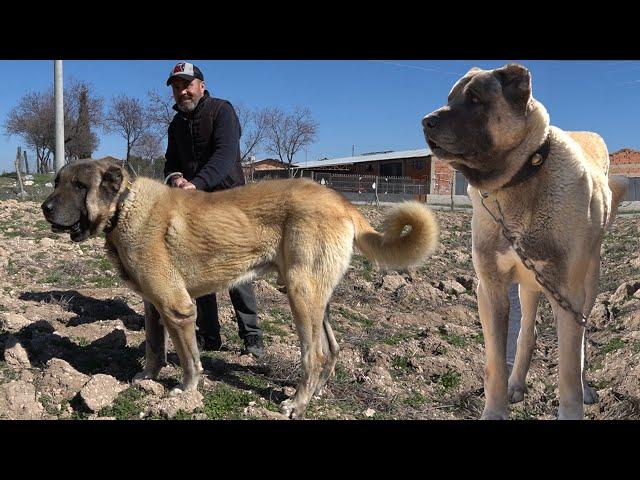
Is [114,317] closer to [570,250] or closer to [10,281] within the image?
[10,281]

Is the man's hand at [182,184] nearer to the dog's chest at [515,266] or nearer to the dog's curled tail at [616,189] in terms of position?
the dog's chest at [515,266]

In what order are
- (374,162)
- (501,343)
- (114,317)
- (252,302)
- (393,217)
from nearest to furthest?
(501,343) < (393,217) < (252,302) < (114,317) < (374,162)

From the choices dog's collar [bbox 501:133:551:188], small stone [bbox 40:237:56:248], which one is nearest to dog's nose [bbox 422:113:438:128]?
dog's collar [bbox 501:133:551:188]

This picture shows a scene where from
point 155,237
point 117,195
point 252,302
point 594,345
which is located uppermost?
point 117,195

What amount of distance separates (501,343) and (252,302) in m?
3.06

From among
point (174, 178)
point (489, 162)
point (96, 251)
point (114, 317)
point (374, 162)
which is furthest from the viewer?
point (374, 162)

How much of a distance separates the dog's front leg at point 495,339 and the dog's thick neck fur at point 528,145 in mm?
641

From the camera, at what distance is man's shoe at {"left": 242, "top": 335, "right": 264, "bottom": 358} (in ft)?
18.5

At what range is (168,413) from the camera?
406 centimetres

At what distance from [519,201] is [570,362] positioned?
93 centimetres

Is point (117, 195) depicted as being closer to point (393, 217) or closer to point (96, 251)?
point (393, 217)

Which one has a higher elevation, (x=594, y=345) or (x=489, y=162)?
(x=489, y=162)

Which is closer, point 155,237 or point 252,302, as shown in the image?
point 155,237

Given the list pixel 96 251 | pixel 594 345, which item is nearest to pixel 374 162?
pixel 96 251
